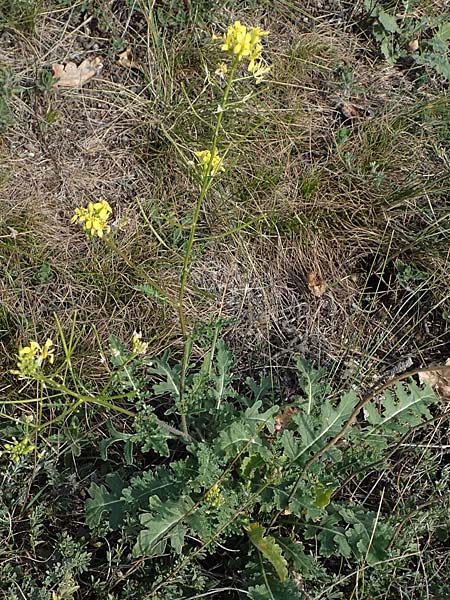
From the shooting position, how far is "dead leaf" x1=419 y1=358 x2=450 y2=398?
9.77 ft

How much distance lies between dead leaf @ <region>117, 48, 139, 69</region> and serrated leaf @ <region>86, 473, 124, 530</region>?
194 cm

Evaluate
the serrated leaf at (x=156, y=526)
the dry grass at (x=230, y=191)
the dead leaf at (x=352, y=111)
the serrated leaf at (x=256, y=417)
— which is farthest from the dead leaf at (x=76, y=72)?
the serrated leaf at (x=156, y=526)

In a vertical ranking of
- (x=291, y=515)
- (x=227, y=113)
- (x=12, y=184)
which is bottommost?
(x=291, y=515)

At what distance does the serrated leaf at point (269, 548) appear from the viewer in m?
2.26

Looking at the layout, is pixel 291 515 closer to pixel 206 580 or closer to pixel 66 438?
pixel 206 580

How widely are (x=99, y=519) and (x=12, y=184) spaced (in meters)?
1.50

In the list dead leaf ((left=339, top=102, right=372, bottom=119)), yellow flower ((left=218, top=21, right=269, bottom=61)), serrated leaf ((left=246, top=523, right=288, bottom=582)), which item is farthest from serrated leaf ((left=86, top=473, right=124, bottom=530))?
dead leaf ((left=339, top=102, right=372, bottom=119))

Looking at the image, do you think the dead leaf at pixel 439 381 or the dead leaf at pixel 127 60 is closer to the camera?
the dead leaf at pixel 439 381

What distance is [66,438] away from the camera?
265cm

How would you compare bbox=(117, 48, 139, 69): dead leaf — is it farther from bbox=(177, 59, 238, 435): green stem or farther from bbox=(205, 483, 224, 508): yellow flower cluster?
bbox=(205, 483, 224, 508): yellow flower cluster

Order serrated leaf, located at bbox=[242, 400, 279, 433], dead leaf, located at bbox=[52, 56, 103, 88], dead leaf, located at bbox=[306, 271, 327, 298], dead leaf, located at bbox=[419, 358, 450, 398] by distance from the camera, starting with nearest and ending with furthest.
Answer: serrated leaf, located at bbox=[242, 400, 279, 433], dead leaf, located at bbox=[419, 358, 450, 398], dead leaf, located at bbox=[306, 271, 327, 298], dead leaf, located at bbox=[52, 56, 103, 88]

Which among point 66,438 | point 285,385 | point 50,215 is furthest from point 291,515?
point 50,215

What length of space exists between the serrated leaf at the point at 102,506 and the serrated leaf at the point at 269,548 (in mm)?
443

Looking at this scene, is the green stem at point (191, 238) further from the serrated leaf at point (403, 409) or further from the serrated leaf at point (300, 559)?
the serrated leaf at point (403, 409)
